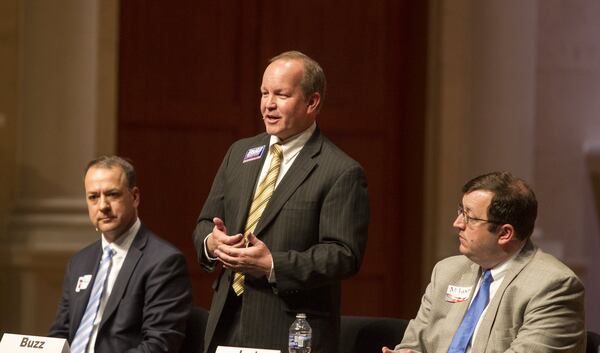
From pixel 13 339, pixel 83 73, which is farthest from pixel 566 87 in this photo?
pixel 13 339

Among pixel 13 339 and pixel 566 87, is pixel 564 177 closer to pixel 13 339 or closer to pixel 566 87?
pixel 566 87

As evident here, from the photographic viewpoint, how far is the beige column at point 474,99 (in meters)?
6.80

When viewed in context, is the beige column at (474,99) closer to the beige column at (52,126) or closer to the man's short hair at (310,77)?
the beige column at (52,126)

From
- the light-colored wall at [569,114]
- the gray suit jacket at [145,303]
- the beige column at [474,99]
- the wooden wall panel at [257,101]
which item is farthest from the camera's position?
the wooden wall panel at [257,101]

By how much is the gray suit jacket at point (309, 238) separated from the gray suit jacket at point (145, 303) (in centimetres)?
36

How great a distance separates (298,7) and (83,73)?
1.61 m

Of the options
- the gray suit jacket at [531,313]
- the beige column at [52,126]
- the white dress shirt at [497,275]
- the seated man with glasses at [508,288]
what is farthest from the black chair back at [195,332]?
the beige column at [52,126]

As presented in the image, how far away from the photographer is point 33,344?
12.4ft

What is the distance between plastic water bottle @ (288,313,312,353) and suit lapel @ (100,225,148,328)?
0.85 m

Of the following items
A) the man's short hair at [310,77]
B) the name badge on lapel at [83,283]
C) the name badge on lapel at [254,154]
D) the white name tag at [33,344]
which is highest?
the man's short hair at [310,77]

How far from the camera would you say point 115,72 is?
6664 millimetres

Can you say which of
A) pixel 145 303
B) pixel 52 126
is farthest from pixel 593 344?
pixel 52 126

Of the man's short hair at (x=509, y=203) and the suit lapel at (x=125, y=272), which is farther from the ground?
the man's short hair at (x=509, y=203)

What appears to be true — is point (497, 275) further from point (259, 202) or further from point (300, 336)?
point (259, 202)
